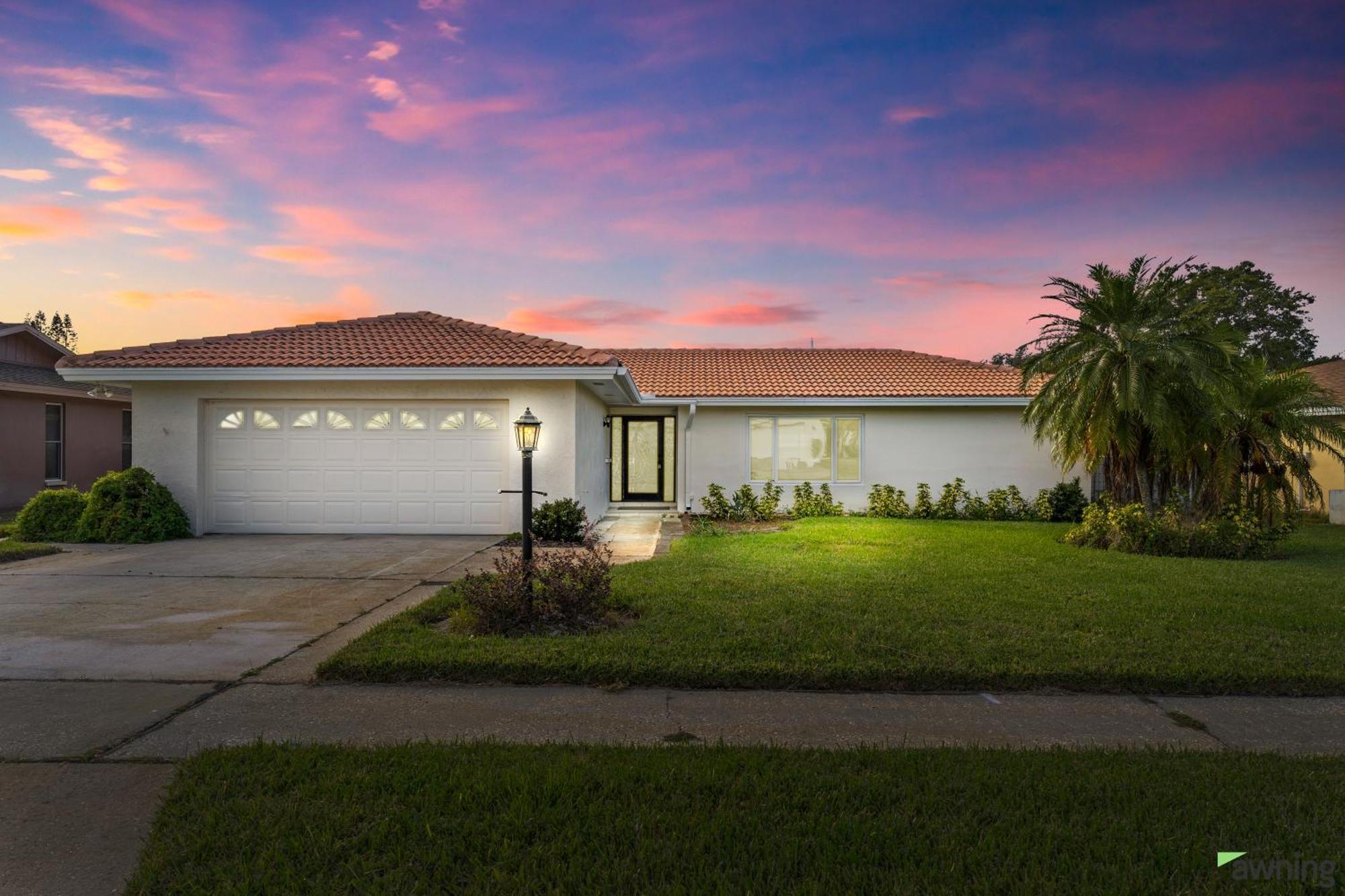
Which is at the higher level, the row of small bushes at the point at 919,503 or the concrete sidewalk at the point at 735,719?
the row of small bushes at the point at 919,503

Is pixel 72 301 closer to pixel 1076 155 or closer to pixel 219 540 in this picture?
pixel 219 540

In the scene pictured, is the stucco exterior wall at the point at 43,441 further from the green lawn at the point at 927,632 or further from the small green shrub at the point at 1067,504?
the small green shrub at the point at 1067,504

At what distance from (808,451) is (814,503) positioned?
114 centimetres

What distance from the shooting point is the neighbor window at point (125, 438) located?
768 inches

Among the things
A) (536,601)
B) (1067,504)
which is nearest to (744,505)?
(1067,504)

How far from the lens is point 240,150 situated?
11961 millimetres

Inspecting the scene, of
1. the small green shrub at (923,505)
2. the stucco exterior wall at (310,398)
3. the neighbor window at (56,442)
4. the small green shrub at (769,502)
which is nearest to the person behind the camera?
the stucco exterior wall at (310,398)

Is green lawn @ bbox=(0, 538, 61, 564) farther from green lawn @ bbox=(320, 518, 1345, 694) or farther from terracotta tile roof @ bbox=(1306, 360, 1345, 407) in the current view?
terracotta tile roof @ bbox=(1306, 360, 1345, 407)

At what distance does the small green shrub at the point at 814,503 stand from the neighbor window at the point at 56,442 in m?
16.3

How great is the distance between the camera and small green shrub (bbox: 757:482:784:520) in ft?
51.6

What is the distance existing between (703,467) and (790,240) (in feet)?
16.1

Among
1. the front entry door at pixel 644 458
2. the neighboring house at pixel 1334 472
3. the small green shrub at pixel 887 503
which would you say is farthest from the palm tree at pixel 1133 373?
the front entry door at pixel 644 458

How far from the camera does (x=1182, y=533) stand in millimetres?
10820

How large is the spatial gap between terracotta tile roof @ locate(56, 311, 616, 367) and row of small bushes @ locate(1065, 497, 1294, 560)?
25.4 feet
